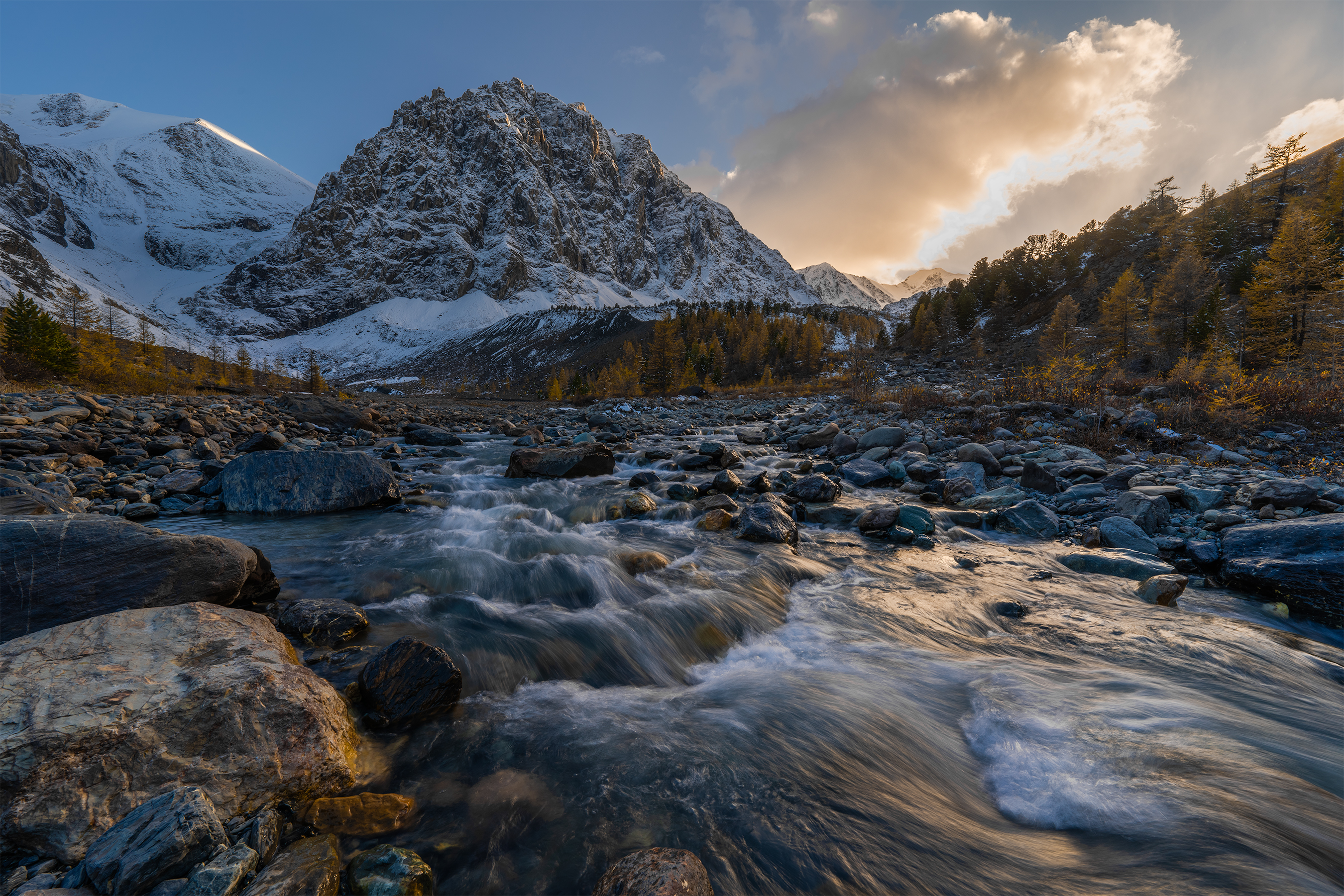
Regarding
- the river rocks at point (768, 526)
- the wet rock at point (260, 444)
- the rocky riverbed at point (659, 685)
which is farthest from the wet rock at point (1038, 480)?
the wet rock at point (260, 444)

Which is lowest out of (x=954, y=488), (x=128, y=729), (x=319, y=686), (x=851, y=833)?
(x=851, y=833)

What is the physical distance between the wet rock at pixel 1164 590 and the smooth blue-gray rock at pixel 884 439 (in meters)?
8.10

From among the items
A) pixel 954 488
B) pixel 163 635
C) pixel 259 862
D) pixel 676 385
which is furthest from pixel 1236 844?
pixel 676 385

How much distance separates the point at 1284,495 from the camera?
6898mm

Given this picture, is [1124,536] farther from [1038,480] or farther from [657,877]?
[657,877]

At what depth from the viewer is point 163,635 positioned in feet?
9.75

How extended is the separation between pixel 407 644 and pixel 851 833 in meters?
3.45

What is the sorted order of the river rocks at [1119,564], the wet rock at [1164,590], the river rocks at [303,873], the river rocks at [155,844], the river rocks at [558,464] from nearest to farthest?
1. the river rocks at [155,844]
2. the river rocks at [303,873]
3. the wet rock at [1164,590]
4. the river rocks at [1119,564]
5. the river rocks at [558,464]

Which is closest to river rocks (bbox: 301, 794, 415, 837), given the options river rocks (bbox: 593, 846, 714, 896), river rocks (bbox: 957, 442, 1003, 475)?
river rocks (bbox: 593, 846, 714, 896)

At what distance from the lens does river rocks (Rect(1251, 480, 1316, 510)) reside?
6.76m

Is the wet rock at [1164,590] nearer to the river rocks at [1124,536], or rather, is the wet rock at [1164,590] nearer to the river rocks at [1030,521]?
the river rocks at [1124,536]

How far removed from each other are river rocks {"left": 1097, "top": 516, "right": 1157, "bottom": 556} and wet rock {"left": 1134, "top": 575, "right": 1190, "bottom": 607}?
4.02ft

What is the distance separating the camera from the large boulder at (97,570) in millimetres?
3498

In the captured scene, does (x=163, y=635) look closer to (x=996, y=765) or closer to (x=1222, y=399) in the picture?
(x=996, y=765)
